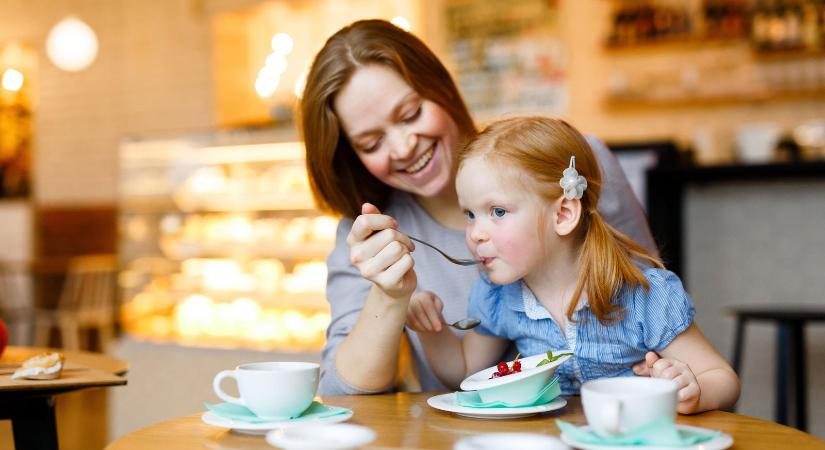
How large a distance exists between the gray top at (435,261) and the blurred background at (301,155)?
1.98m

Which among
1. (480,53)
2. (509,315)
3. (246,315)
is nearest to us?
(509,315)

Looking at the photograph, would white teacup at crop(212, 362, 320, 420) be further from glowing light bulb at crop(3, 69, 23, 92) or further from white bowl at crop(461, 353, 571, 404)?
glowing light bulb at crop(3, 69, 23, 92)

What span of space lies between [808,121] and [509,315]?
13.9 feet

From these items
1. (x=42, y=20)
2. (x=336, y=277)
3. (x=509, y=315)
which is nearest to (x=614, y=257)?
(x=509, y=315)

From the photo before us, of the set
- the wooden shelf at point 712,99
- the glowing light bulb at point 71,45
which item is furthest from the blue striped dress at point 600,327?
the glowing light bulb at point 71,45

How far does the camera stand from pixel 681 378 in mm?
1212

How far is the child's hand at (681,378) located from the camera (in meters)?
1.21

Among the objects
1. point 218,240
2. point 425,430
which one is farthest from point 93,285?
point 425,430

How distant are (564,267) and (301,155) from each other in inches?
130

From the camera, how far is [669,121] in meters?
5.49

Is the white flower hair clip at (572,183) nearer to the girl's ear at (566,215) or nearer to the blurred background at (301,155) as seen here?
the girl's ear at (566,215)

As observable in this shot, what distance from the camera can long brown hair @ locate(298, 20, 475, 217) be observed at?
1.78 metres

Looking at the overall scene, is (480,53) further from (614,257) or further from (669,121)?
(614,257)

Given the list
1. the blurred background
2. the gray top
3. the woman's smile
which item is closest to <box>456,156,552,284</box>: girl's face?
the woman's smile
